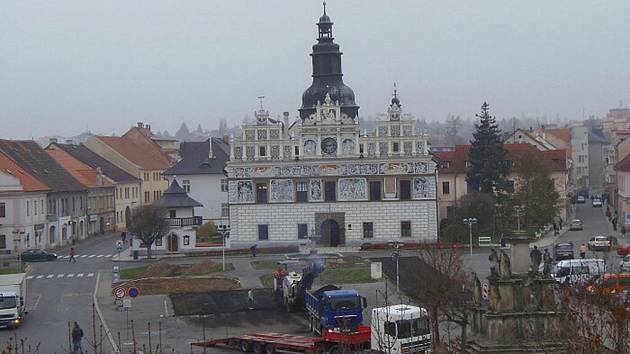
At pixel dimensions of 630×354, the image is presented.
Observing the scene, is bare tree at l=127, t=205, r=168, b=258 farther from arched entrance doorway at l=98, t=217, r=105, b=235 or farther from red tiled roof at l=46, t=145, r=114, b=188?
arched entrance doorway at l=98, t=217, r=105, b=235

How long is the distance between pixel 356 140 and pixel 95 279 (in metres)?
20.9

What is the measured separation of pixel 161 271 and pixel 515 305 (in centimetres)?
3297

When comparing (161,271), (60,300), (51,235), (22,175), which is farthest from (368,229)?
(60,300)

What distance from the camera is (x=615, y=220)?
2832 inches

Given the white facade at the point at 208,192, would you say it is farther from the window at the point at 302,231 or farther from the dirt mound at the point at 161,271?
the dirt mound at the point at 161,271

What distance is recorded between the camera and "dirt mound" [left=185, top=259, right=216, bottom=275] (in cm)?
5450

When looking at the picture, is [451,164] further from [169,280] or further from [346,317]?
[346,317]

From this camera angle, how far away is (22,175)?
236ft

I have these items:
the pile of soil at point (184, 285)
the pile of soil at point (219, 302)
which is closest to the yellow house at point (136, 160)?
the pile of soil at point (184, 285)

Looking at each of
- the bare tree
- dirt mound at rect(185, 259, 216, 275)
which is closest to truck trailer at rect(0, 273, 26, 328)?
dirt mound at rect(185, 259, 216, 275)

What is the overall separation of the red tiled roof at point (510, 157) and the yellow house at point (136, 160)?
31038 millimetres

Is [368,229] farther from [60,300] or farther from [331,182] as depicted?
[60,300]

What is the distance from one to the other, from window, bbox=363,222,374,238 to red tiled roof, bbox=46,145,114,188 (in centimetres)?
2631

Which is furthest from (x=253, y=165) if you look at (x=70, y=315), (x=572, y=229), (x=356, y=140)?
(x=70, y=315)
